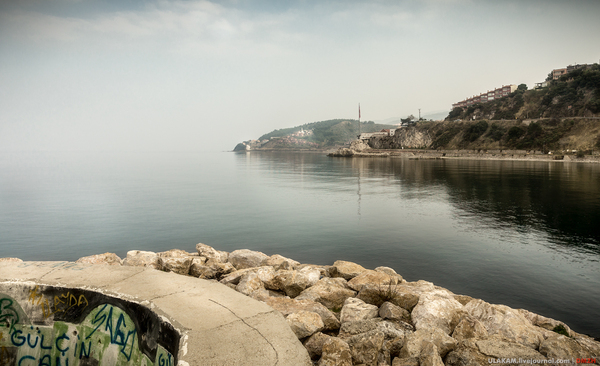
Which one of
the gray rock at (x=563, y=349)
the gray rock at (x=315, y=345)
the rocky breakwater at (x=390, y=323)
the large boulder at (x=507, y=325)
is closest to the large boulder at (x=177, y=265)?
the rocky breakwater at (x=390, y=323)

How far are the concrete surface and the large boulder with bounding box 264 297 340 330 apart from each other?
4.62 ft

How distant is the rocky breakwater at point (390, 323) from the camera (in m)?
5.16

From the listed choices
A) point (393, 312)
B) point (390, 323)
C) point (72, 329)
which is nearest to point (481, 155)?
point (393, 312)

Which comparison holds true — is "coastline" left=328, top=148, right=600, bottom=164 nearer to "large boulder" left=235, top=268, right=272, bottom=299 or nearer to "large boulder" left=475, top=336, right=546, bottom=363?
"large boulder" left=475, top=336, right=546, bottom=363

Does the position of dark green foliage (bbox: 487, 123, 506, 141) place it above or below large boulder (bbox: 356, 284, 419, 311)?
above

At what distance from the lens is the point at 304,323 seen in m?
5.92

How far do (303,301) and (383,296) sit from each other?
6.58 ft

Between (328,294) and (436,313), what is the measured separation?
8.37 ft

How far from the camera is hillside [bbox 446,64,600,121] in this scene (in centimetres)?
11625

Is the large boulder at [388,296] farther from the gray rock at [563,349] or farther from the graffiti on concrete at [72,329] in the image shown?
the graffiti on concrete at [72,329]

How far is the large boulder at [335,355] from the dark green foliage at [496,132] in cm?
13230

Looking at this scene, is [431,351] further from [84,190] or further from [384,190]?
[84,190]

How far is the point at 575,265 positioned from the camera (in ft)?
47.1

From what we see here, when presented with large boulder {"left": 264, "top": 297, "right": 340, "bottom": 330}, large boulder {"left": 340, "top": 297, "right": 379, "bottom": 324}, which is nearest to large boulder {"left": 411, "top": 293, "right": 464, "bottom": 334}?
large boulder {"left": 340, "top": 297, "right": 379, "bottom": 324}
